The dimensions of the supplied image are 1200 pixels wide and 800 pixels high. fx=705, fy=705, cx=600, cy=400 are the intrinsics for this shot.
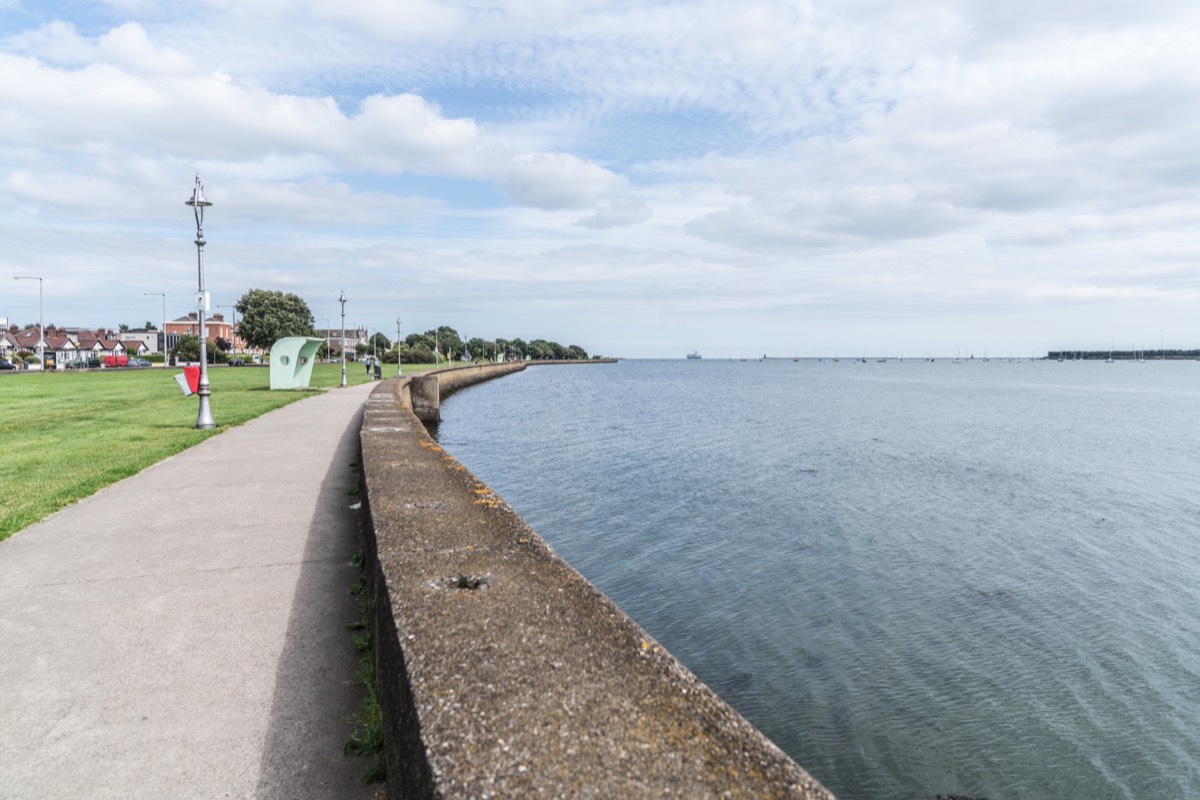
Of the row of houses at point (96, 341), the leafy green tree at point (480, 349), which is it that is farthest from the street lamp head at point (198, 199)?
the leafy green tree at point (480, 349)

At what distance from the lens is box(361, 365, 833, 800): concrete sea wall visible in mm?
2514

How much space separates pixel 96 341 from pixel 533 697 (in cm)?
14594

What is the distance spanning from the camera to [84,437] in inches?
626

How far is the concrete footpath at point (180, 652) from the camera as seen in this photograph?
3502 mm

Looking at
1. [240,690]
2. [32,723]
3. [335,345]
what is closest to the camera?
[32,723]

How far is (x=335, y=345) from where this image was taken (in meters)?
155

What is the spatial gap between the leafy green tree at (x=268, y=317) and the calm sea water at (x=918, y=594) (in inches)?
3121

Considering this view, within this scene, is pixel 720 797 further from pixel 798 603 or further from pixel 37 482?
pixel 37 482

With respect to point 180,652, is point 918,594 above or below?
below

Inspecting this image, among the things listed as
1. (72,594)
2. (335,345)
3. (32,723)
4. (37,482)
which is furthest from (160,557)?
(335,345)

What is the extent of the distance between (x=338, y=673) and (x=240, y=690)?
557mm

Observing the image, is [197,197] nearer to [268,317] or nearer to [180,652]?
[180,652]

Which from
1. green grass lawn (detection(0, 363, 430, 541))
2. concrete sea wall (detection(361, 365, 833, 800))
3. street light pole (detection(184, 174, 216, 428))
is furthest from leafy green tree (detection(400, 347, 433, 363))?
concrete sea wall (detection(361, 365, 833, 800))

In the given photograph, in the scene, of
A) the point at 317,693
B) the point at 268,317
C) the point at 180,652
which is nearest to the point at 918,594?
the point at 317,693
